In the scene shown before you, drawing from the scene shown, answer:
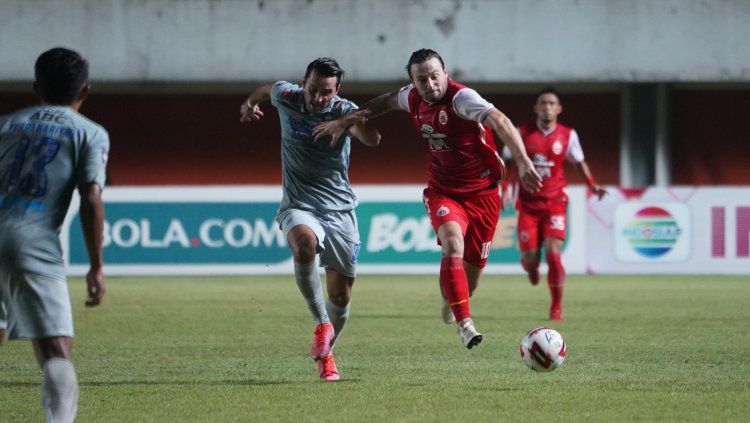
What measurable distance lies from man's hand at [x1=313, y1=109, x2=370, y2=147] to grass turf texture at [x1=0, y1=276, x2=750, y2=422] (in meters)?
1.44

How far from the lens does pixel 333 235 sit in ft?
27.0

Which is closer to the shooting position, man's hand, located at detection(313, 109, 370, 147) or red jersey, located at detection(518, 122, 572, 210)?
man's hand, located at detection(313, 109, 370, 147)

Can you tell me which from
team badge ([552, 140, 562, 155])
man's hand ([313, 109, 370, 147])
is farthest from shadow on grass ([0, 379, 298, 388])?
team badge ([552, 140, 562, 155])

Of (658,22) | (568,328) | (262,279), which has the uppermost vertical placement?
(658,22)

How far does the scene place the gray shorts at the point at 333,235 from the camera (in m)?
8.14

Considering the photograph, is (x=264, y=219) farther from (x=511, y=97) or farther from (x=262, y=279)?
(x=511, y=97)

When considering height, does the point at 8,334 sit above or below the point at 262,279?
above

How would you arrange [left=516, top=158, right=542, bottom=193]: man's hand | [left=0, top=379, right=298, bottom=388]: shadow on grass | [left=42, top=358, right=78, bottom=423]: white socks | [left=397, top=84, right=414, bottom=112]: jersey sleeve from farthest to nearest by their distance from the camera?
[left=397, top=84, right=414, bottom=112]: jersey sleeve, [left=0, top=379, right=298, bottom=388]: shadow on grass, [left=516, top=158, right=542, bottom=193]: man's hand, [left=42, top=358, right=78, bottom=423]: white socks

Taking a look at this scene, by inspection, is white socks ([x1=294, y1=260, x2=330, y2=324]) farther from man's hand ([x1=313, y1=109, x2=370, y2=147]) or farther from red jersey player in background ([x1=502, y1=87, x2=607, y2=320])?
red jersey player in background ([x1=502, y1=87, x2=607, y2=320])

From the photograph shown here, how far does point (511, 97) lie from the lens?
24.8m

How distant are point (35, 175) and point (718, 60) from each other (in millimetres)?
18716

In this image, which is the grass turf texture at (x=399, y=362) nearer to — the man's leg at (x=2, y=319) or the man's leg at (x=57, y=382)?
the man's leg at (x=2, y=319)

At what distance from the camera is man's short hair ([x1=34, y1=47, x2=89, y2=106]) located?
534 centimetres

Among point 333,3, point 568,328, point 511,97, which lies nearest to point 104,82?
point 333,3
